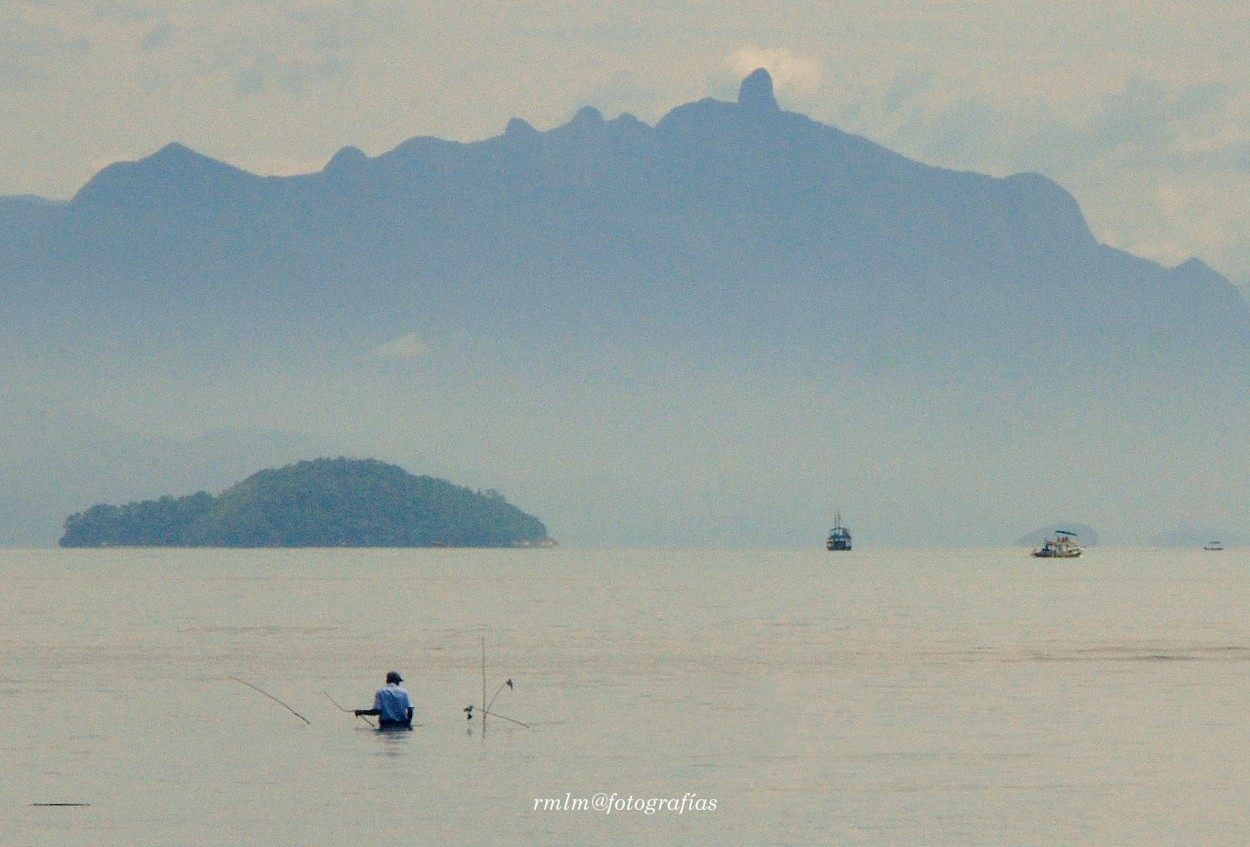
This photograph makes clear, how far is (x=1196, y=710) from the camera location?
225 ft

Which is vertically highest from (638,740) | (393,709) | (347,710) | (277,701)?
(277,701)

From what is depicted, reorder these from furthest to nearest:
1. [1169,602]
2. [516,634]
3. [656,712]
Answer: [1169,602]
[516,634]
[656,712]

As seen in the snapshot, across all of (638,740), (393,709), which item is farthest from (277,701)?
(638,740)

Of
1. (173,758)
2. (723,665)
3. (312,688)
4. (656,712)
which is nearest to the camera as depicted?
(173,758)

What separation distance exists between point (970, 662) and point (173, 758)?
4872 centimetres

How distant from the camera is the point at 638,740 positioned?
5912 cm

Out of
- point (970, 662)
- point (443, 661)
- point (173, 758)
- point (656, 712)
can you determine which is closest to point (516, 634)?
point (443, 661)

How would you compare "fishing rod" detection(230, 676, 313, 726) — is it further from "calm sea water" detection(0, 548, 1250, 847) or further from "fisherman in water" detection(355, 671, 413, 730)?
"fisherman in water" detection(355, 671, 413, 730)

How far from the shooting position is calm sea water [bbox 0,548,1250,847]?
146 ft

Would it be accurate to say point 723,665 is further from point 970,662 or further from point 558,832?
point 558,832

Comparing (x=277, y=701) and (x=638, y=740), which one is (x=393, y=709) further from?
(x=277, y=701)

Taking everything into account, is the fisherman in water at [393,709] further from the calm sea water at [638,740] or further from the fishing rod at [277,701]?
the fishing rod at [277,701]

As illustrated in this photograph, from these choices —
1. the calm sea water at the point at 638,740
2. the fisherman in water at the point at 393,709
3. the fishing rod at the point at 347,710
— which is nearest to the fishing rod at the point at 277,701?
the calm sea water at the point at 638,740

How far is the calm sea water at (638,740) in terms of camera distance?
4447cm
